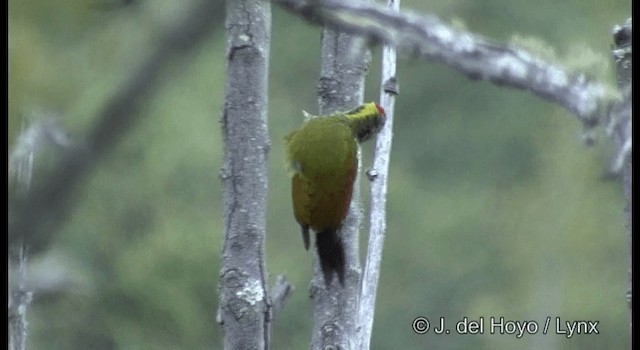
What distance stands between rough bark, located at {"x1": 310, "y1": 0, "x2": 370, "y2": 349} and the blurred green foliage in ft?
7.62

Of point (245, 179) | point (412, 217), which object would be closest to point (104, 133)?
point (245, 179)

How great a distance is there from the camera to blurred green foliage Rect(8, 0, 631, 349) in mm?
4898

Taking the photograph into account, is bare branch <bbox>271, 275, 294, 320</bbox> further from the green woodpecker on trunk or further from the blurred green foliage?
the blurred green foliage

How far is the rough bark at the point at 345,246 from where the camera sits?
5.07 feet

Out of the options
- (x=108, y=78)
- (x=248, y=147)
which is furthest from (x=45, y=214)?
(x=248, y=147)

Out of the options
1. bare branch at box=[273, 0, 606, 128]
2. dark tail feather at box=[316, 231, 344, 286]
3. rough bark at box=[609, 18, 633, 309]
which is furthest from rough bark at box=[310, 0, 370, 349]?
bare branch at box=[273, 0, 606, 128]

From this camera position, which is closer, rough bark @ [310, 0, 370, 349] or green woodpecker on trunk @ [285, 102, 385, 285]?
rough bark @ [310, 0, 370, 349]

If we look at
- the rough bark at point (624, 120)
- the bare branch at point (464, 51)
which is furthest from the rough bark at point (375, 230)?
the bare branch at point (464, 51)

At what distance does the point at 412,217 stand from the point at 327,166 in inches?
181

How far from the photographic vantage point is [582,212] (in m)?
5.36

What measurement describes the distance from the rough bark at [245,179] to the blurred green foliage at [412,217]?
2.42 m

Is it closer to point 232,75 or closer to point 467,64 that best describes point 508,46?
point 467,64

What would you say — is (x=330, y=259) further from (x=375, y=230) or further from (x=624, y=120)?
(x=624, y=120)

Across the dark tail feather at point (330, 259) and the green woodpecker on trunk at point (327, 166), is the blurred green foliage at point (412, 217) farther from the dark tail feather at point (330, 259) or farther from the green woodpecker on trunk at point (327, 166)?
the dark tail feather at point (330, 259)
